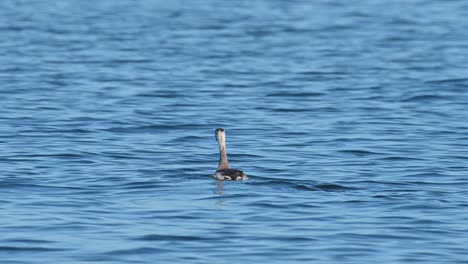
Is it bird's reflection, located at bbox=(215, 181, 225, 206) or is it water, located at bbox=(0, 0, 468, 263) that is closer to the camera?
water, located at bbox=(0, 0, 468, 263)

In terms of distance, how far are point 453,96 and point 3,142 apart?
13.8m

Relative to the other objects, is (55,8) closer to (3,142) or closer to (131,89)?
(131,89)

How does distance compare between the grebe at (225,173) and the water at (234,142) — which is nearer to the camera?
the water at (234,142)

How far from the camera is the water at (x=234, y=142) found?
17.1m

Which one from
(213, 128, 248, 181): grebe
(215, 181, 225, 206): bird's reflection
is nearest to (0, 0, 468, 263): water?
(215, 181, 225, 206): bird's reflection

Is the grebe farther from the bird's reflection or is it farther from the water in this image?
the water

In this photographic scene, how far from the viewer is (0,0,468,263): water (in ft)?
56.1

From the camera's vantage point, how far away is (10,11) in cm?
6338

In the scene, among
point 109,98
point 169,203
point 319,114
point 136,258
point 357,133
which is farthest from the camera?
point 109,98

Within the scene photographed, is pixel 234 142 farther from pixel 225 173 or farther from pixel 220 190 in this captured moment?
pixel 220 190

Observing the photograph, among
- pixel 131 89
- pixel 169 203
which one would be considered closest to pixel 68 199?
pixel 169 203

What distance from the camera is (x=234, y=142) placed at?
26.7 metres

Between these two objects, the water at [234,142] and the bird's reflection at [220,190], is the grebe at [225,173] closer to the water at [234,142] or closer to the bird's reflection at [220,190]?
the bird's reflection at [220,190]

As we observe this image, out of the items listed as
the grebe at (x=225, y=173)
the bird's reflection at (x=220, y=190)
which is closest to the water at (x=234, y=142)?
the bird's reflection at (x=220, y=190)
